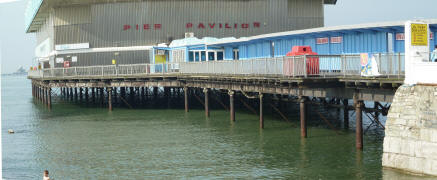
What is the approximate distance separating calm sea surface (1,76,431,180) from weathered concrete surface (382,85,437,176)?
696 mm

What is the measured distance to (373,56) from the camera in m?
24.2

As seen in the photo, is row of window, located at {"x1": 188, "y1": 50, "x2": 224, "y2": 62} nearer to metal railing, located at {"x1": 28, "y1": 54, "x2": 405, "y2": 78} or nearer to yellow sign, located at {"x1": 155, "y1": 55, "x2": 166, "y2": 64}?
metal railing, located at {"x1": 28, "y1": 54, "x2": 405, "y2": 78}

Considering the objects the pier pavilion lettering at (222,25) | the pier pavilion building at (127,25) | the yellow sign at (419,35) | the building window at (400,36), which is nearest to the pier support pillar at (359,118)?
the building window at (400,36)

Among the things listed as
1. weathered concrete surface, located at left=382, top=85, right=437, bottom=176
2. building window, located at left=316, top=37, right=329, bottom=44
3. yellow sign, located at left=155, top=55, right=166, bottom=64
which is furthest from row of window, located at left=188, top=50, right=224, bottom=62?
weathered concrete surface, located at left=382, top=85, right=437, bottom=176

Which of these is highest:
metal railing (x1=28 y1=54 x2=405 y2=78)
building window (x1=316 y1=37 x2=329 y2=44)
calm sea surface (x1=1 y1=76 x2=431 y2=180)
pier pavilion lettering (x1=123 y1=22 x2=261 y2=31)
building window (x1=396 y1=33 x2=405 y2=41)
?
pier pavilion lettering (x1=123 y1=22 x2=261 y2=31)

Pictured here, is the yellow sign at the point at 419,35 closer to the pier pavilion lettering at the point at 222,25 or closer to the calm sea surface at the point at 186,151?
the calm sea surface at the point at 186,151

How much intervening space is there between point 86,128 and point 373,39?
20.6 m

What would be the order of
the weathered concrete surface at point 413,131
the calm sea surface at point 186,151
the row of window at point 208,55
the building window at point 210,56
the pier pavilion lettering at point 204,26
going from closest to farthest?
the weathered concrete surface at point 413,131, the calm sea surface at point 186,151, the row of window at point 208,55, the building window at point 210,56, the pier pavilion lettering at point 204,26

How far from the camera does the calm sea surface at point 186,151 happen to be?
23.6 meters

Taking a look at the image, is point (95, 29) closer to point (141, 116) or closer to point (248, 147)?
point (141, 116)

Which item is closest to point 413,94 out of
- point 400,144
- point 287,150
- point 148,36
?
point 400,144

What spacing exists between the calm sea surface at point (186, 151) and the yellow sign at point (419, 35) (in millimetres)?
4802

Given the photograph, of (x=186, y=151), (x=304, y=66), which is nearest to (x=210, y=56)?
(x=186, y=151)

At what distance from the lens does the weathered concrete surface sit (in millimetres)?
19703
